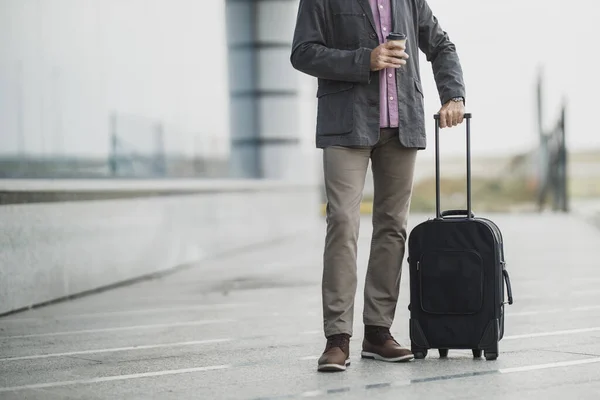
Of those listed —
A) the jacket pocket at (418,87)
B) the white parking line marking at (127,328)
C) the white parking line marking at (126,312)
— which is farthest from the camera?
the white parking line marking at (126,312)

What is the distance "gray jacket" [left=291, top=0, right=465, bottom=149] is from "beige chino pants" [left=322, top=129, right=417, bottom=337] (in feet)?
0.29

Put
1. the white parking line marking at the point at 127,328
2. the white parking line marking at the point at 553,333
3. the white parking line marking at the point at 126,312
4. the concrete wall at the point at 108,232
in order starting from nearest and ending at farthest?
the white parking line marking at the point at 553,333
the white parking line marking at the point at 127,328
the white parking line marking at the point at 126,312
the concrete wall at the point at 108,232

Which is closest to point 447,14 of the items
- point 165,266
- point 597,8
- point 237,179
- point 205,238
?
point 597,8

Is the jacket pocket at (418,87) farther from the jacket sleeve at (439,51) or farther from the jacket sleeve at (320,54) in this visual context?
the jacket sleeve at (320,54)

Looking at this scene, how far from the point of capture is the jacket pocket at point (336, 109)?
493cm

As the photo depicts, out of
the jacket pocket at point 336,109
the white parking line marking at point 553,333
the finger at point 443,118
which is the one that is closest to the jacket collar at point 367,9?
the jacket pocket at point 336,109

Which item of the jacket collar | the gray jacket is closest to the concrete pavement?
the gray jacket

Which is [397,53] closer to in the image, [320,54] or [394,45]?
[394,45]

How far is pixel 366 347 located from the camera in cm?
516

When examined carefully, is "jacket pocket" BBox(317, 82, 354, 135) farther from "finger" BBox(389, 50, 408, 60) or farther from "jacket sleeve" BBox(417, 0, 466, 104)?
"jacket sleeve" BBox(417, 0, 466, 104)

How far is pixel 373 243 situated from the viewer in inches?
207

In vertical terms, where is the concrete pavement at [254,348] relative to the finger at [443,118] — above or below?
below

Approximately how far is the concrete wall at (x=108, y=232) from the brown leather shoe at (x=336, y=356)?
343 centimetres

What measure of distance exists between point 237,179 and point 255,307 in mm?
8128
